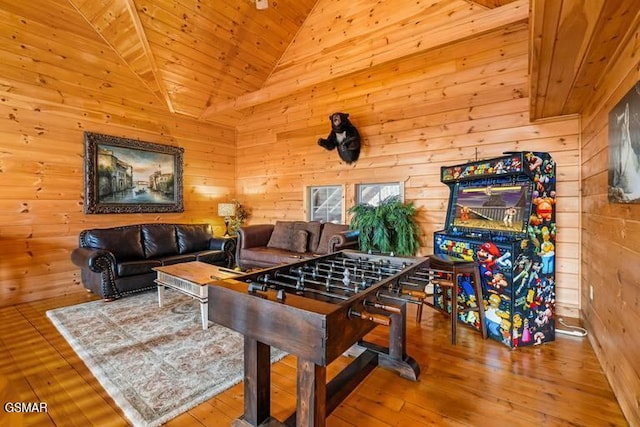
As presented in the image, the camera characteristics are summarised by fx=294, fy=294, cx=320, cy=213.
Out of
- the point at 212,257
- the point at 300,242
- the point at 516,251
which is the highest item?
the point at 516,251

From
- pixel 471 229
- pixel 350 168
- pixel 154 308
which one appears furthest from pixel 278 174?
pixel 471 229

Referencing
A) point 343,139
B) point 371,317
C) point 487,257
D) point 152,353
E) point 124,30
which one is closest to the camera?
point 371,317

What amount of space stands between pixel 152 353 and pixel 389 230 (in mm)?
2736

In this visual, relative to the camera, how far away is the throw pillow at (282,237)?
4.67 meters

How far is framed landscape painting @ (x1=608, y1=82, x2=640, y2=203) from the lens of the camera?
1483 mm

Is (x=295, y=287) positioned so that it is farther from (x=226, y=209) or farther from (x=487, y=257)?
(x=226, y=209)

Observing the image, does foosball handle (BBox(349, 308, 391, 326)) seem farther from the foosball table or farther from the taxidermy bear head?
the taxidermy bear head

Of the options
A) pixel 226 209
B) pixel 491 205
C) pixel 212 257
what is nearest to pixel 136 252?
pixel 212 257

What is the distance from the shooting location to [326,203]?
5.01 meters

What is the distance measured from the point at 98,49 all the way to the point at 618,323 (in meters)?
6.22

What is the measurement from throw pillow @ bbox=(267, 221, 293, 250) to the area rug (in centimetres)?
166

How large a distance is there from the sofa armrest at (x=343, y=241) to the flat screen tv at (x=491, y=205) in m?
1.18

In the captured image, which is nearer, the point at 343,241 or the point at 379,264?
the point at 379,264

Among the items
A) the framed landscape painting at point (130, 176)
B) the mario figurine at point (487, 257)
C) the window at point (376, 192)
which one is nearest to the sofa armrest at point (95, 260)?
the framed landscape painting at point (130, 176)
